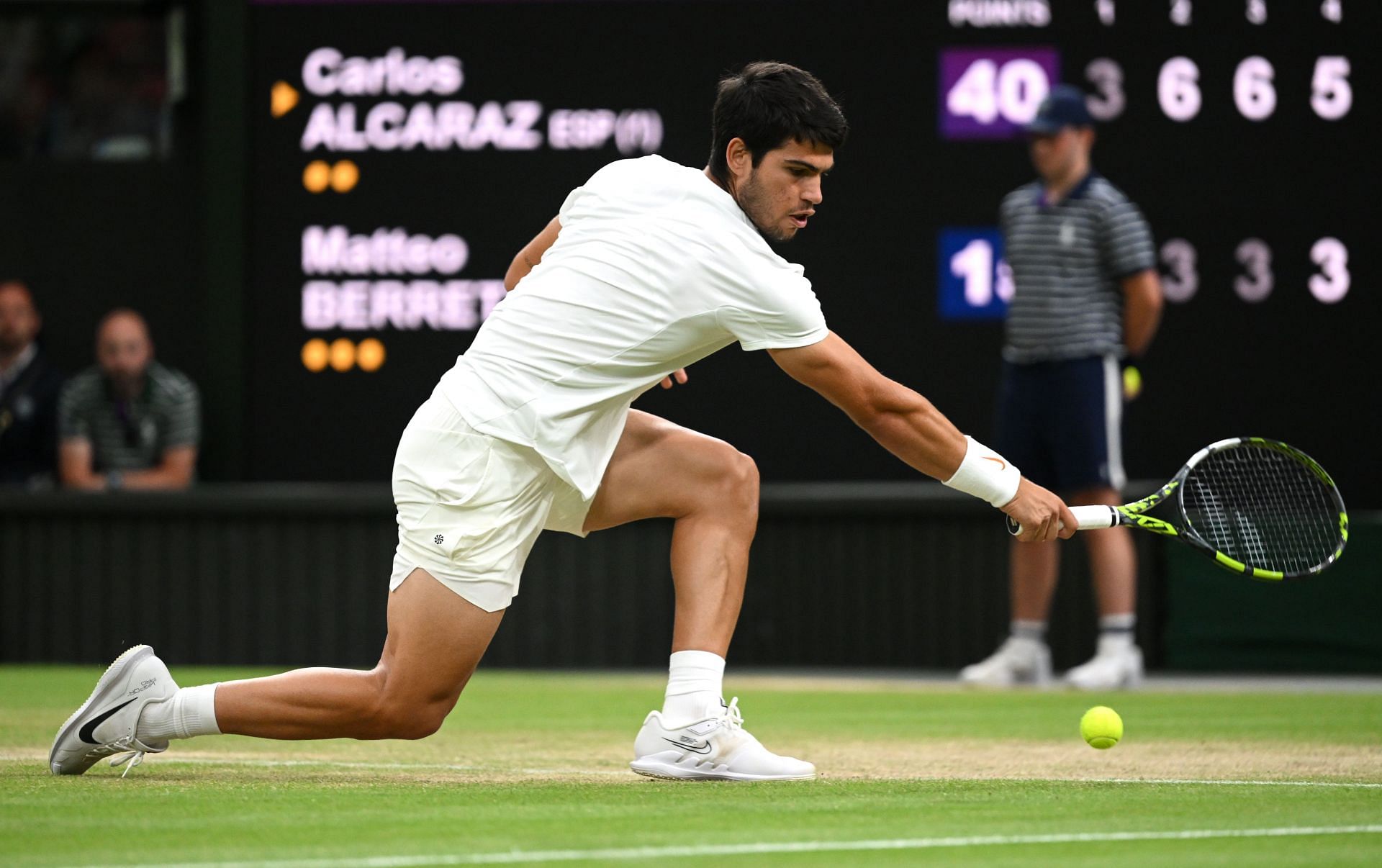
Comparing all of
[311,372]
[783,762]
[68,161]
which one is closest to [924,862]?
[783,762]

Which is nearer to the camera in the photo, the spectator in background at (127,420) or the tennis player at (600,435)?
the tennis player at (600,435)

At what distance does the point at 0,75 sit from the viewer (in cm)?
894

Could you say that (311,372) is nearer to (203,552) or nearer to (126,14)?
(203,552)

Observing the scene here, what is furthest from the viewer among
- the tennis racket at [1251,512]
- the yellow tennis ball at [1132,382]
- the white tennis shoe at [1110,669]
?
the yellow tennis ball at [1132,382]

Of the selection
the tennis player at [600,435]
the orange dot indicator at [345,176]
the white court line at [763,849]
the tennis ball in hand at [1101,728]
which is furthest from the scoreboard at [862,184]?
the white court line at [763,849]

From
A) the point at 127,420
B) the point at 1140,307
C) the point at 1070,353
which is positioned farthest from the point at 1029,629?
the point at 127,420

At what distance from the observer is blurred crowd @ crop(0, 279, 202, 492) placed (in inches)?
326

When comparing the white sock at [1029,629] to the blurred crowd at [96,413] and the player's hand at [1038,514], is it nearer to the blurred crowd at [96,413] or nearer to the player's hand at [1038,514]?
the player's hand at [1038,514]

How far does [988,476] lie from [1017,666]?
3.44m

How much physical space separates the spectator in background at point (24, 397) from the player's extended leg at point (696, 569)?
4830mm

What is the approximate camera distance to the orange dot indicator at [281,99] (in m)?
8.43

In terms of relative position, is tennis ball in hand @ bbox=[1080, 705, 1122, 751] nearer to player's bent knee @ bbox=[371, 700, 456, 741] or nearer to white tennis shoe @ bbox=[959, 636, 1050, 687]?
player's bent knee @ bbox=[371, 700, 456, 741]

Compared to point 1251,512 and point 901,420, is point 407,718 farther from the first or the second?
point 1251,512

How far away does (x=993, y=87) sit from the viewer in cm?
814
